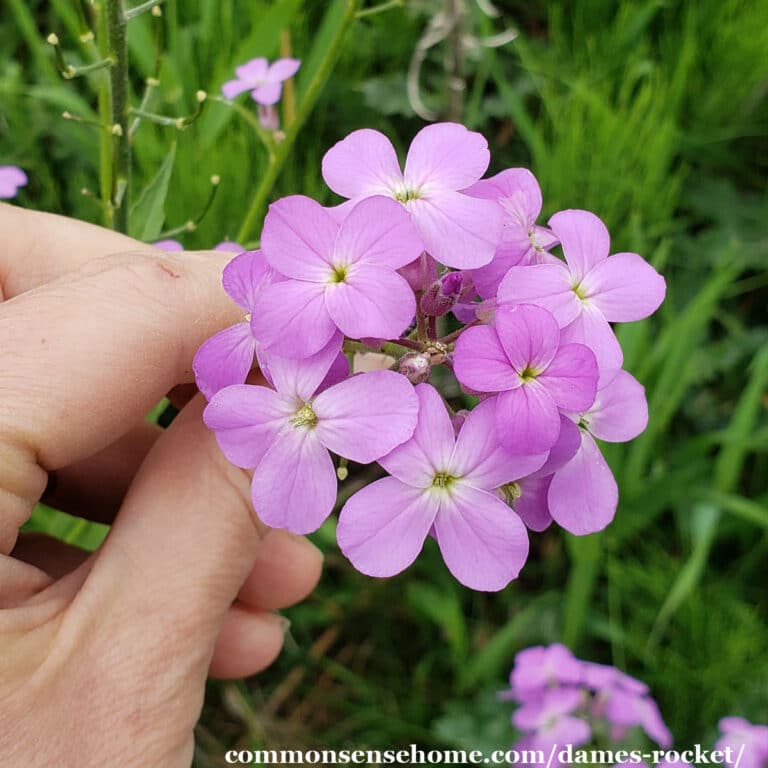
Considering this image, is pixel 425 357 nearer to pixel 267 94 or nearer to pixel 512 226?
pixel 512 226

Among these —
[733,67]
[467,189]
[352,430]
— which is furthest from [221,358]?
[733,67]

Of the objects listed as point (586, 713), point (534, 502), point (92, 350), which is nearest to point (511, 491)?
point (534, 502)

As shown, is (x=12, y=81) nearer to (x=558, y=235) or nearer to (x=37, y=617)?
(x=37, y=617)

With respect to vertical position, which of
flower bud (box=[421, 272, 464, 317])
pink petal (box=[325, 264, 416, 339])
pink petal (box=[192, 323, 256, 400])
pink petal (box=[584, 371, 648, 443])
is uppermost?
pink petal (box=[325, 264, 416, 339])

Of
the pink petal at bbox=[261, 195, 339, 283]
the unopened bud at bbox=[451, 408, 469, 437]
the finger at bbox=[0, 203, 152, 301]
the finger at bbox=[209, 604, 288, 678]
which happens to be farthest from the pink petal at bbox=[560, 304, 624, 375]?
the finger at bbox=[209, 604, 288, 678]

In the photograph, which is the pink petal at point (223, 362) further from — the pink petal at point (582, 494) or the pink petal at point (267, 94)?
the pink petal at point (267, 94)

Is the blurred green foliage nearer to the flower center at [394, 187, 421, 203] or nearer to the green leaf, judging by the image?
the green leaf
